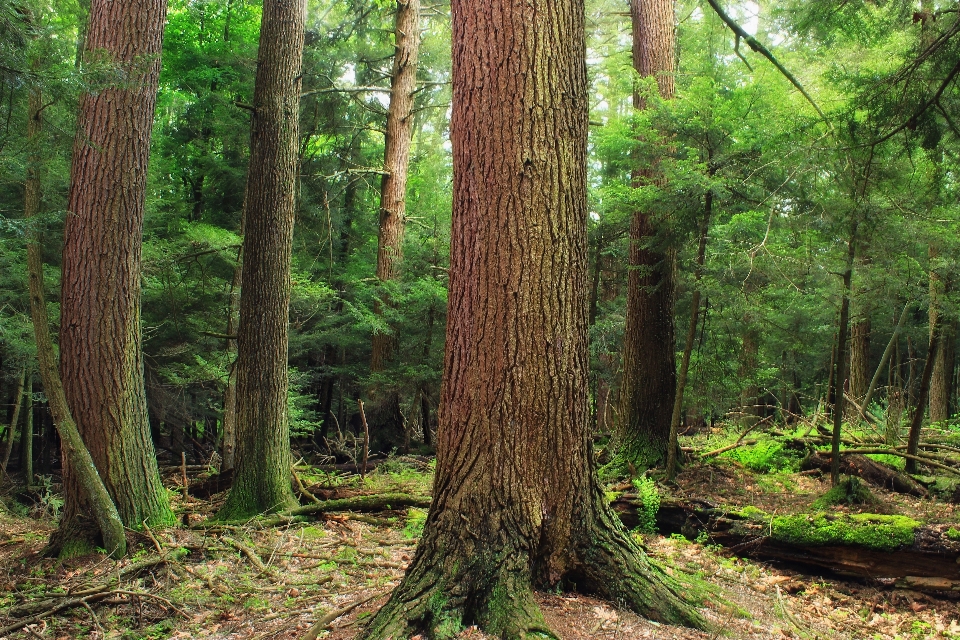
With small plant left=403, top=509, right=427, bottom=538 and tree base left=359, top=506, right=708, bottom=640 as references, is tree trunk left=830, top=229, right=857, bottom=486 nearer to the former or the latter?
tree base left=359, top=506, right=708, bottom=640

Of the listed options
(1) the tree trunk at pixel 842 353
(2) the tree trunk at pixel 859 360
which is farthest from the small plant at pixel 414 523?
(2) the tree trunk at pixel 859 360

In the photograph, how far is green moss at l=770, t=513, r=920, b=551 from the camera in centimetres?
498

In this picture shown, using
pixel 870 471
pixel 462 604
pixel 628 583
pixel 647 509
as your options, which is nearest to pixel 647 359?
A: pixel 647 509

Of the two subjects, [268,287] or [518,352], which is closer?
[518,352]

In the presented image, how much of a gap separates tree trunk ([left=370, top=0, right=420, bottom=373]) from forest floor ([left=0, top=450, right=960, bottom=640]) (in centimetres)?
743

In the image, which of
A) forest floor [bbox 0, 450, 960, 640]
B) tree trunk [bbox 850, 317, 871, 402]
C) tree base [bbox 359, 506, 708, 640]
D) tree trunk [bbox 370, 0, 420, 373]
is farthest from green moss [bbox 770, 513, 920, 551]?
tree trunk [bbox 370, 0, 420, 373]

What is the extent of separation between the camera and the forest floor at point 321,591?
145 inches

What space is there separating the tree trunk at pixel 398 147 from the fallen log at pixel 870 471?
823cm

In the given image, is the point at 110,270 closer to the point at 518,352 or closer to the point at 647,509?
the point at 518,352

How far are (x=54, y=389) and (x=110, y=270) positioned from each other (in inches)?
46.2

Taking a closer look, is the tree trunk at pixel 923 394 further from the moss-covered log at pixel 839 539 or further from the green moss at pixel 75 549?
the green moss at pixel 75 549

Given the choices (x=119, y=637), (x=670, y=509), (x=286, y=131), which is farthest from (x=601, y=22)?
(x=119, y=637)

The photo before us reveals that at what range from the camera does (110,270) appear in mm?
5660

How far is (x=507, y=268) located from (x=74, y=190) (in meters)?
4.61
